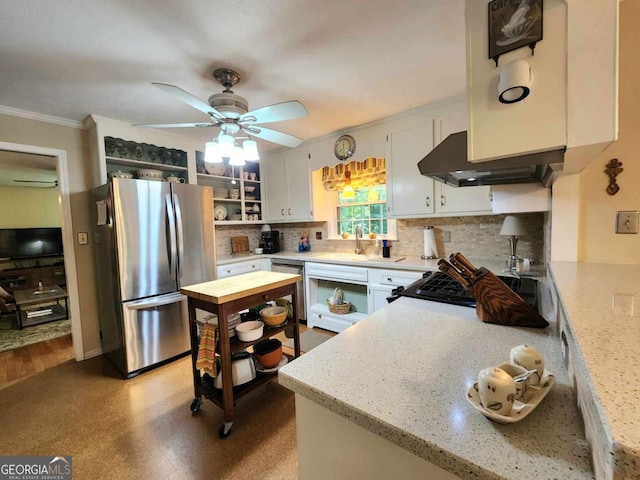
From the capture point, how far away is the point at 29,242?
5.18 meters

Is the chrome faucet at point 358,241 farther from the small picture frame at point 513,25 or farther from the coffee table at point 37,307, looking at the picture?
the coffee table at point 37,307

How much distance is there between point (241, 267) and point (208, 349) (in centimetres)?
177

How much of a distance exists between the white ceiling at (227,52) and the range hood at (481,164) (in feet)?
2.56

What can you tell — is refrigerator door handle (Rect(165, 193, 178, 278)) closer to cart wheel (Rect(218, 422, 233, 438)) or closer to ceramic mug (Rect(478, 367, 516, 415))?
→ cart wheel (Rect(218, 422, 233, 438))

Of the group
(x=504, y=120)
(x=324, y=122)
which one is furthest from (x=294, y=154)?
(x=504, y=120)

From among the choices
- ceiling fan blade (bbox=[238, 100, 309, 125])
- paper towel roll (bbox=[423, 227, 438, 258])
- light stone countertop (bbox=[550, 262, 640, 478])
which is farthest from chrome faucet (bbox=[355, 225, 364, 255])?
light stone countertop (bbox=[550, 262, 640, 478])

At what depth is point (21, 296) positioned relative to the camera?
3.77 metres

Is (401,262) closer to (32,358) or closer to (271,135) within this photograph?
(271,135)

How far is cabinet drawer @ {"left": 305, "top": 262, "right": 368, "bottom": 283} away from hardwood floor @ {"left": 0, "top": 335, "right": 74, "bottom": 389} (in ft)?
8.62

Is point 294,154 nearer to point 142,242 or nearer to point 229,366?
point 142,242

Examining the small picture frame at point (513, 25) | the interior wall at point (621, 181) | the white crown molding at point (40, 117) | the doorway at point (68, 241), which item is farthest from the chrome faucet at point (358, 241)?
the white crown molding at point (40, 117)

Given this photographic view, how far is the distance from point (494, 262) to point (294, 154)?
2606mm

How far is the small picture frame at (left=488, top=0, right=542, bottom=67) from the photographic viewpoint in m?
0.82

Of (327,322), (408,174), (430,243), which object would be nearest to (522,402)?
(430,243)
